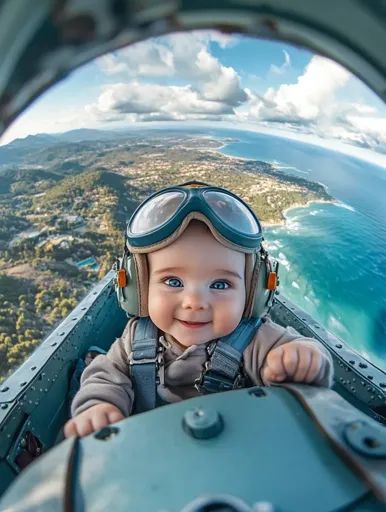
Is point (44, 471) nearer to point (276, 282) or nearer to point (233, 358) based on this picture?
point (233, 358)

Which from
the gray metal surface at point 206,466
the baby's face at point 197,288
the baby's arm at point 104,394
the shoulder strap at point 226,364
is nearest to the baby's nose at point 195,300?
the baby's face at point 197,288

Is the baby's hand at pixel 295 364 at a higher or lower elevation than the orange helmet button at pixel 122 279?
lower

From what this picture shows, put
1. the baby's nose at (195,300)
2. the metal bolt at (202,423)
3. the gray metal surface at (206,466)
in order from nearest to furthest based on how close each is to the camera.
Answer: the gray metal surface at (206,466) → the metal bolt at (202,423) → the baby's nose at (195,300)

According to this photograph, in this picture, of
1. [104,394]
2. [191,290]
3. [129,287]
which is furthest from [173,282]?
[104,394]

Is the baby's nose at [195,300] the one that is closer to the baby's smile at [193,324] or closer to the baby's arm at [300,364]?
the baby's smile at [193,324]

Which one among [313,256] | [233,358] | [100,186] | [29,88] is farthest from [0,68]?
[100,186]

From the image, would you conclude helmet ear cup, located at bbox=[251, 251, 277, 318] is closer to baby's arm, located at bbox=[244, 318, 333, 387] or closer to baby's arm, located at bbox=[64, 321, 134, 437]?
baby's arm, located at bbox=[244, 318, 333, 387]

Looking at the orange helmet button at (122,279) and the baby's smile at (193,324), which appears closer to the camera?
the baby's smile at (193,324)

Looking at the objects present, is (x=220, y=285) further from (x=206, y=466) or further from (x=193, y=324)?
(x=206, y=466)
